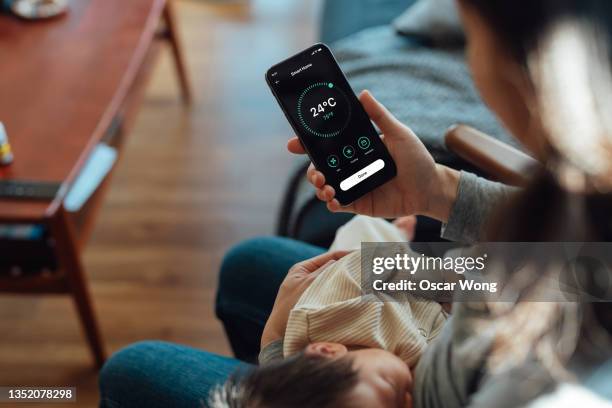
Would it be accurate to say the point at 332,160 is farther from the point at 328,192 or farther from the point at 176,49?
the point at 176,49

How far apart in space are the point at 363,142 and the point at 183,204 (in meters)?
0.98

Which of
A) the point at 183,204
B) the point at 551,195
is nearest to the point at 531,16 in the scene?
the point at 551,195

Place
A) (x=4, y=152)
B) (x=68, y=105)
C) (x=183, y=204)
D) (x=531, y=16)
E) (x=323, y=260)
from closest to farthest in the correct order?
(x=531, y=16), (x=323, y=260), (x=4, y=152), (x=68, y=105), (x=183, y=204)

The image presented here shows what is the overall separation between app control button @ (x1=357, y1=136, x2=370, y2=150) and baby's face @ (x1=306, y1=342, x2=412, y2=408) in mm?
228

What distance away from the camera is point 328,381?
0.56 meters

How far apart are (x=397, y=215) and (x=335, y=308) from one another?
177mm

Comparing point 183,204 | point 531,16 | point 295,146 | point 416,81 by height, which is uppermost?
point 531,16

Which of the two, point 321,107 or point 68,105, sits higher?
point 321,107

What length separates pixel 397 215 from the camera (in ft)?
2.58

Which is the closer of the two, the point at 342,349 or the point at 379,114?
the point at 342,349

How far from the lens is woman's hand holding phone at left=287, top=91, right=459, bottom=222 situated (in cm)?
77

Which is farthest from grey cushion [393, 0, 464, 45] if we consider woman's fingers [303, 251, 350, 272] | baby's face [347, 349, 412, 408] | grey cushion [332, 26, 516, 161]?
baby's face [347, 349, 412, 408]

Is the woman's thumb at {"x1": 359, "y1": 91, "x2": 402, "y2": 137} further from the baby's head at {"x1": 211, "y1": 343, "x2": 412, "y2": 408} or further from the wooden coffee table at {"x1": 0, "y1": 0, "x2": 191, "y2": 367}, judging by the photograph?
the wooden coffee table at {"x1": 0, "y1": 0, "x2": 191, "y2": 367}

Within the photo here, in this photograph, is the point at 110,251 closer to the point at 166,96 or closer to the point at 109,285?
the point at 109,285
